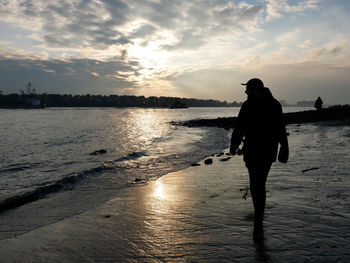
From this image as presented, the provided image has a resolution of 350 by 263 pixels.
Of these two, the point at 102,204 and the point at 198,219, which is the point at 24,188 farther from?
the point at 198,219

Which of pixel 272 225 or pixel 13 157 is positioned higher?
pixel 272 225

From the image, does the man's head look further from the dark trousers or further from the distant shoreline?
the distant shoreline

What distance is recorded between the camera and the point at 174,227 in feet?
15.1

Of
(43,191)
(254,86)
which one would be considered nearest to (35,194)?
(43,191)

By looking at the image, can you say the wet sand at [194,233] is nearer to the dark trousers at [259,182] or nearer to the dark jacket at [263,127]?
the dark trousers at [259,182]

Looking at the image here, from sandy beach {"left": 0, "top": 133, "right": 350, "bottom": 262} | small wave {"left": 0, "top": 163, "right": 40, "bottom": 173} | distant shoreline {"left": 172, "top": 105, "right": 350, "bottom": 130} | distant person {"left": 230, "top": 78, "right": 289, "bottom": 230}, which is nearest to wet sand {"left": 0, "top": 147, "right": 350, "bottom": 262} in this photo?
sandy beach {"left": 0, "top": 133, "right": 350, "bottom": 262}

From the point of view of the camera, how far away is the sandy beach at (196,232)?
3551 millimetres

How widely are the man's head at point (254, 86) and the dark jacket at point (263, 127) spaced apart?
0.08 m

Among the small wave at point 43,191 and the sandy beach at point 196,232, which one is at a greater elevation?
the sandy beach at point 196,232

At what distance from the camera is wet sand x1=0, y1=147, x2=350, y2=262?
354 centimetres

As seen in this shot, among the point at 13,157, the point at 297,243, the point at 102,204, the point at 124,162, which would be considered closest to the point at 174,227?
the point at 297,243

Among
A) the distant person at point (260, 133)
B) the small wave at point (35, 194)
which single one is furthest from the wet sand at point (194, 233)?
the small wave at point (35, 194)

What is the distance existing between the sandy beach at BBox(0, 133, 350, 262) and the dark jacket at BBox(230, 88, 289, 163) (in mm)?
1251

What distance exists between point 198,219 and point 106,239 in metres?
1.74
